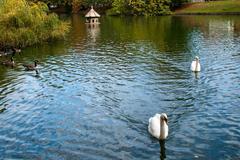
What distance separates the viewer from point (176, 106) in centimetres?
2827

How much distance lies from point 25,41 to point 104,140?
3749 centimetres

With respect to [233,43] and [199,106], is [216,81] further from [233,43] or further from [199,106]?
[233,43]

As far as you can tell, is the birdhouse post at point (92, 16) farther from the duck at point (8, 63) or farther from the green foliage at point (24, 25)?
the duck at point (8, 63)

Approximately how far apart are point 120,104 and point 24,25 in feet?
108

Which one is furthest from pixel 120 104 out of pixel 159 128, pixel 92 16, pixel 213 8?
pixel 213 8

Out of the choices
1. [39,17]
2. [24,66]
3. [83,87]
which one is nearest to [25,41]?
[39,17]

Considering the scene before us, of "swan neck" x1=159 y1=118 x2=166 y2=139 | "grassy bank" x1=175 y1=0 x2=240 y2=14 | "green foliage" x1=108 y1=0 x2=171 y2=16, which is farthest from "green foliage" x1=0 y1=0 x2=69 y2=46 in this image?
"green foliage" x1=108 y1=0 x2=171 y2=16

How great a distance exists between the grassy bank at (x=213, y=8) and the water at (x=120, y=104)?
66.9 meters

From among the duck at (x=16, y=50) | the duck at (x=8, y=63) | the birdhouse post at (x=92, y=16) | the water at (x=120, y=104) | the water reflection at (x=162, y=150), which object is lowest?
the water reflection at (x=162, y=150)

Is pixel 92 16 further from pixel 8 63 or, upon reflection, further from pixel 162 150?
pixel 162 150

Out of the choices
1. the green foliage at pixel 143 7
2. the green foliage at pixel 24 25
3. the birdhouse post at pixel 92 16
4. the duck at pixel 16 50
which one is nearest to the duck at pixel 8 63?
the duck at pixel 16 50

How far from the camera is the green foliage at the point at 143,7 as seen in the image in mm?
127938

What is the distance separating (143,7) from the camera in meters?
130

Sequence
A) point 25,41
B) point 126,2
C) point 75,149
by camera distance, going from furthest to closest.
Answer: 1. point 126,2
2. point 25,41
3. point 75,149
